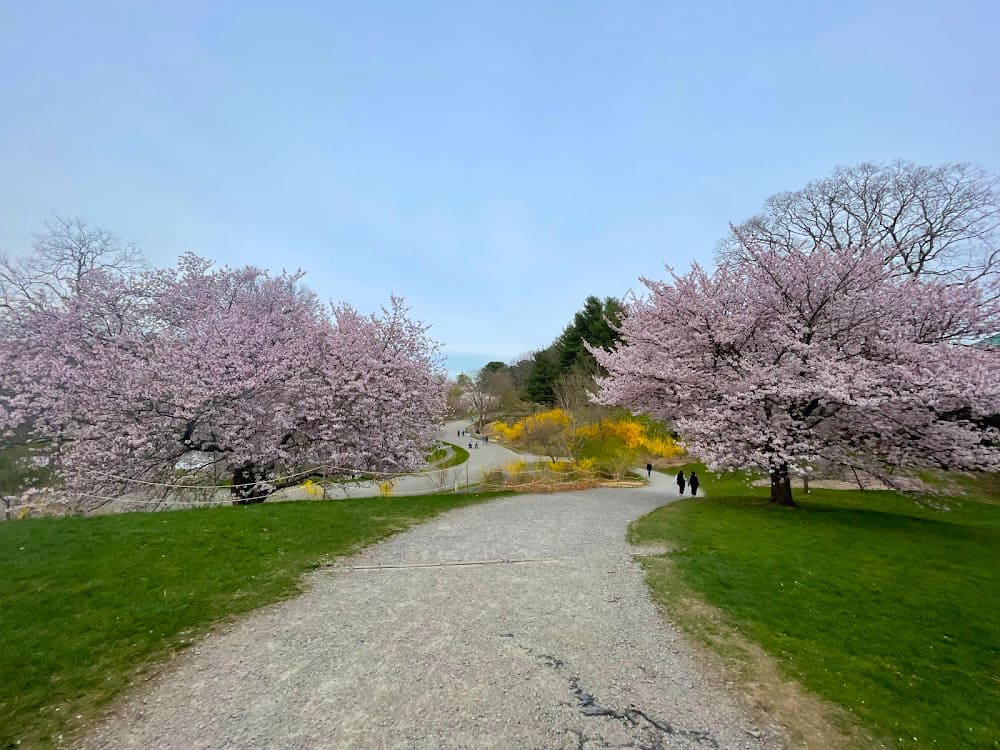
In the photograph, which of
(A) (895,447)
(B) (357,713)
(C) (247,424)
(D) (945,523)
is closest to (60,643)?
(B) (357,713)

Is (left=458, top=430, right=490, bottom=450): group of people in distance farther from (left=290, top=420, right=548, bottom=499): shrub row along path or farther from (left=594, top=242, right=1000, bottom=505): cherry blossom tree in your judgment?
(left=594, top=242, right=1000, bottom=505): cherry blossom tree

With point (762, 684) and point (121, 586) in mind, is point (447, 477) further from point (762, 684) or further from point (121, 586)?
point (762, 684)

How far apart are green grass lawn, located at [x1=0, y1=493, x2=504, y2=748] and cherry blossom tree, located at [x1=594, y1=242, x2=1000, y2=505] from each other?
9884 mm

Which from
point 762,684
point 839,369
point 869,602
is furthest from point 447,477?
point 762,684

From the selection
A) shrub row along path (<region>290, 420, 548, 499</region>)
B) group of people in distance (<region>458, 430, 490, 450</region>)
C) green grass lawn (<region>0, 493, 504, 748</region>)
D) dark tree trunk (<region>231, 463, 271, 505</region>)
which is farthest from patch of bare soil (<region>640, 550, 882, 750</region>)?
group of people in distance (<region>458, 430, 490, 450</region>)

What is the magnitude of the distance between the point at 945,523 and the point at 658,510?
8020 millimetres

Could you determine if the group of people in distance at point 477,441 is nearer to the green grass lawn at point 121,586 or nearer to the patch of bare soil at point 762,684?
the green grass lawn at point 121,586

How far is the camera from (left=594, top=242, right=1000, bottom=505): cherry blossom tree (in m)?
10.6

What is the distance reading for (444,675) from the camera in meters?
4.29

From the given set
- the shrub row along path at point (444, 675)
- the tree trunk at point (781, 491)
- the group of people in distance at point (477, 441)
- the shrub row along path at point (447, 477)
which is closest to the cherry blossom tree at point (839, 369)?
the tree trunk at point (781, 491)

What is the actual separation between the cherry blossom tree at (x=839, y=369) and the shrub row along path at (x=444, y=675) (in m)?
7.11

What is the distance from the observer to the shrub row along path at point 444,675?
11.4 ft

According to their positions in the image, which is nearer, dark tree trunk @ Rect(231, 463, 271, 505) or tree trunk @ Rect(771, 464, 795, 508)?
dark tree trunk @ Rect(231, 463, 271, 505)

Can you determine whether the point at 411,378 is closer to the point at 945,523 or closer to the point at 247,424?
the point at 247,424
